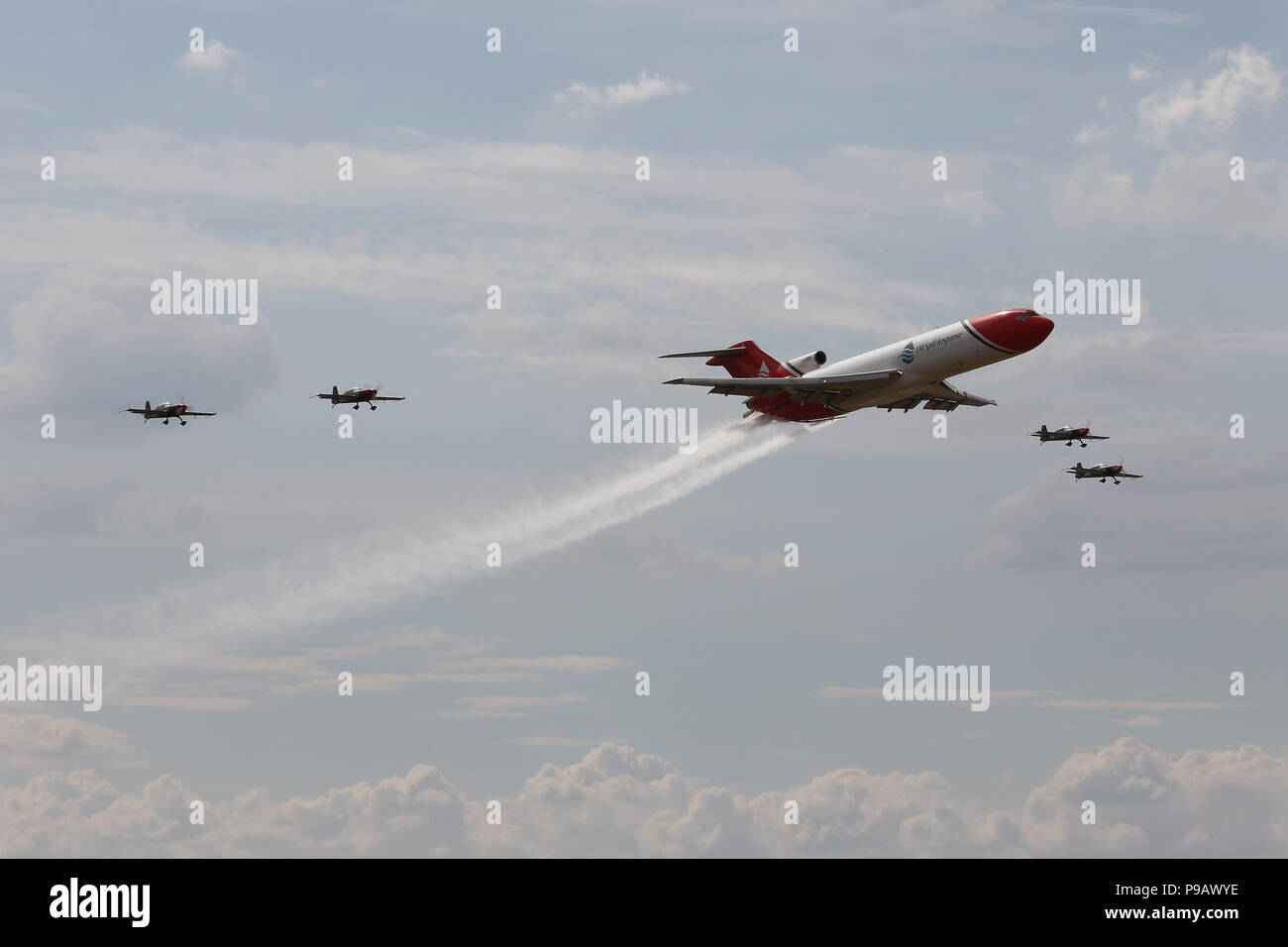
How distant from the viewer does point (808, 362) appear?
4432 inches

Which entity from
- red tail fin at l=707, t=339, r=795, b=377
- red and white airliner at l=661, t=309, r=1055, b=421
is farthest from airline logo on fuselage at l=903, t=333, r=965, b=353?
red tail fin at l=707, t=339, r=795, b=377

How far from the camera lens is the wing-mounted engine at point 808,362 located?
112375 mm

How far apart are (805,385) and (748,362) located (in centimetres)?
995

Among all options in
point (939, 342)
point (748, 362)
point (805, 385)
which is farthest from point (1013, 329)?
point (748, 362)

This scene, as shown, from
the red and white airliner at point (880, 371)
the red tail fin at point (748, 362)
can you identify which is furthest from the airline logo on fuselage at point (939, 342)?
the red tail fin at point (748, 362)

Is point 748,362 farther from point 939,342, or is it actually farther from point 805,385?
point 939,342

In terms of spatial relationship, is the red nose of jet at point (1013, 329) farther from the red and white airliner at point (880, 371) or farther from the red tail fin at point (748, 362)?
the red tail fin at point (748, 362)

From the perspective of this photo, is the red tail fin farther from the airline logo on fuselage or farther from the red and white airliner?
the airline logo on fuselage

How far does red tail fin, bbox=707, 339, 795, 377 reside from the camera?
386 feet

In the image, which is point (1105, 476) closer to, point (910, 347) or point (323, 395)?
point (910, 347)

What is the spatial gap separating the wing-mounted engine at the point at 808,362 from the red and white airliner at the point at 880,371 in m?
0.07

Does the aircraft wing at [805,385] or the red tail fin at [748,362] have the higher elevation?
the red tail fin at [748,362]
